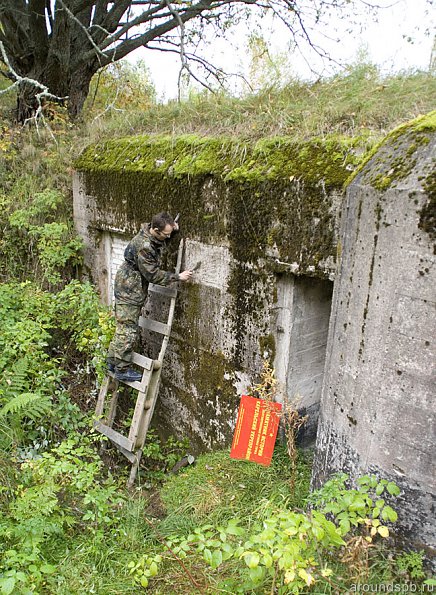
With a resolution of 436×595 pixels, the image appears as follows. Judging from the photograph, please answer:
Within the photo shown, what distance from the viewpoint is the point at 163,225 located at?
3943mm

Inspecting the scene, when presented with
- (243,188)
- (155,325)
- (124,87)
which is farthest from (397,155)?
(124,87)

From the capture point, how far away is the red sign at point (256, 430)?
3441mm

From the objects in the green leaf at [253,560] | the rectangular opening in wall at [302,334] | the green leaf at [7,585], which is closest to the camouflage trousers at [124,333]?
the rectangular opening in wall at [302,334]

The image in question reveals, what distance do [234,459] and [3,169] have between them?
5.15 metres

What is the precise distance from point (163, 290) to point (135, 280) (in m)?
0.29

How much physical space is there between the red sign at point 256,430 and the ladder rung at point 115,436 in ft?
3.81

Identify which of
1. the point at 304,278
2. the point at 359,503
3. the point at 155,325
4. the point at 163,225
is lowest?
the point at 359,503

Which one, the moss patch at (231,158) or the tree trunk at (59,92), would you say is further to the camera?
the tree trunk at (59,92)

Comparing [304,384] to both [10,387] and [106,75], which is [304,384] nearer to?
[10,387]

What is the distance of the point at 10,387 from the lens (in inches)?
166

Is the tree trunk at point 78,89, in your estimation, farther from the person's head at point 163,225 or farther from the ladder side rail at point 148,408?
the ladder side rail at point 148,408

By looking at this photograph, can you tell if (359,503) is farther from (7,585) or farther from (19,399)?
(19,399)

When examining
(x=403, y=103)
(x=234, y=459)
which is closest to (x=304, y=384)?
(x=234, y=459)

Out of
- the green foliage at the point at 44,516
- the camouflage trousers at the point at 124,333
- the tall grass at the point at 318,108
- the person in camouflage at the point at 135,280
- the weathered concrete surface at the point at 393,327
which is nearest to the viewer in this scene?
the weathered concrete surface at the point at 393,327
